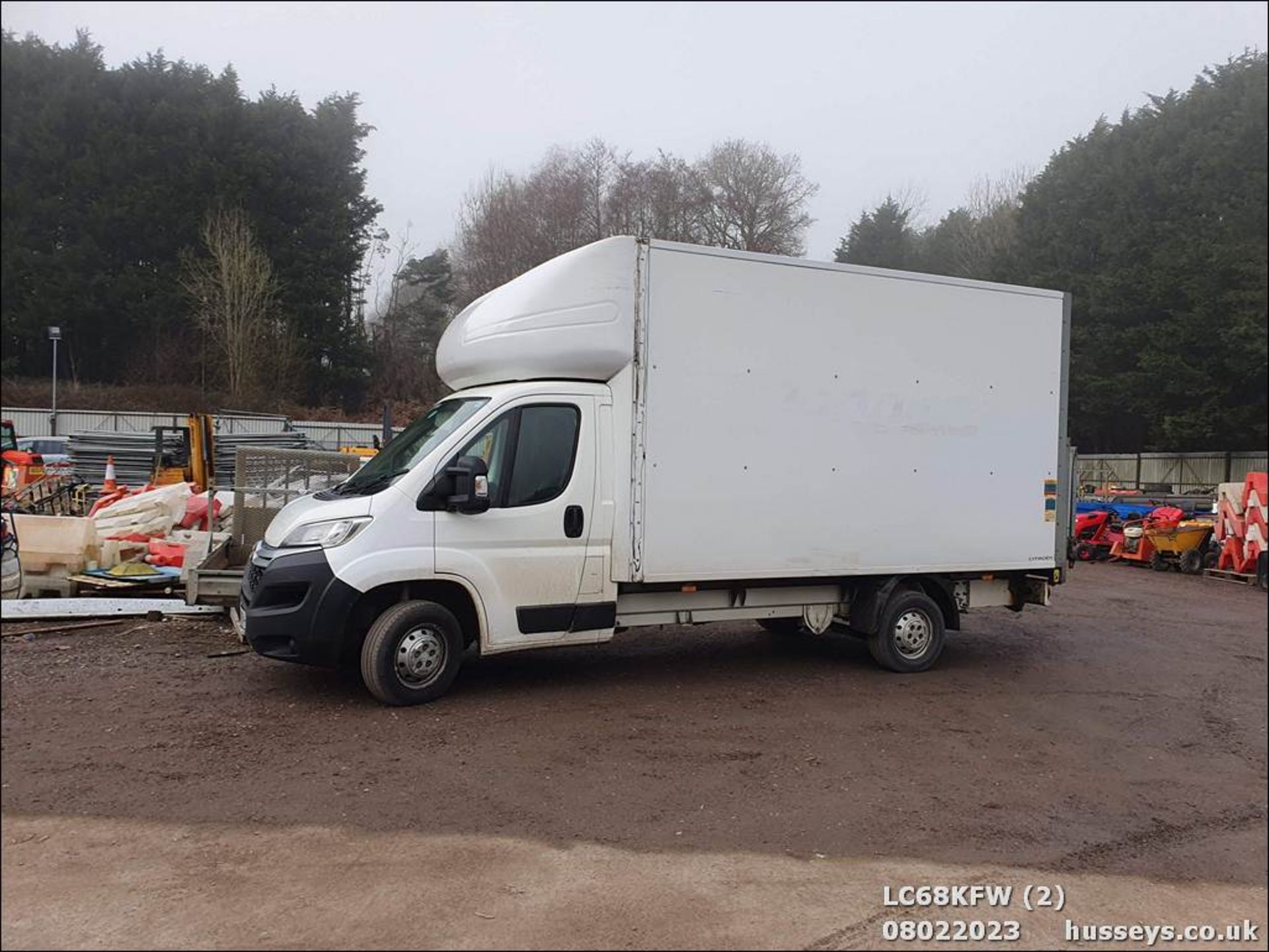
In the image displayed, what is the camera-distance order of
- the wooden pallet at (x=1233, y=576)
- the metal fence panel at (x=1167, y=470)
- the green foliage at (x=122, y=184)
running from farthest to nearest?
the wooden pallet at (x=1233, y=576)
the metal fence panel at (x=1167, y=470)
the green foliage at (x=122, y=184)

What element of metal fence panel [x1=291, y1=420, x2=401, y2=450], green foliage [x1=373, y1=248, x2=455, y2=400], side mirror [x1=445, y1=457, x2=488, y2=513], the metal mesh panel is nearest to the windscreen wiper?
side mirror [x1=445, y1=457, x2=488, y2=513]

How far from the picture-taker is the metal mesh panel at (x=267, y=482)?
9805 mm

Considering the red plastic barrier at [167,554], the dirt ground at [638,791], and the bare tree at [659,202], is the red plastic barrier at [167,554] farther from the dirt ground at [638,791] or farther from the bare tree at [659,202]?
the bare tree at [659,202]

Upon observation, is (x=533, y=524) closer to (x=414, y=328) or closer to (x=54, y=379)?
(x=54, y=379)

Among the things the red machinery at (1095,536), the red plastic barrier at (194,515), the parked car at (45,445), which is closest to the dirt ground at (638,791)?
the parked car at (45,445)

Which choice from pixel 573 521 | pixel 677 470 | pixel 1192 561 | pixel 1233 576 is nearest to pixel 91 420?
pixel 573 521

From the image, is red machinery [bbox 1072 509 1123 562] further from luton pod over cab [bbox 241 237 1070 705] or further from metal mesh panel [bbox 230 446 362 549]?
metal mesh panel [bbox 230 446 362 549]

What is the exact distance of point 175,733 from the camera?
5445 mm

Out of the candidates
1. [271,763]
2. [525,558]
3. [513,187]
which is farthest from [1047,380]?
[513,187]

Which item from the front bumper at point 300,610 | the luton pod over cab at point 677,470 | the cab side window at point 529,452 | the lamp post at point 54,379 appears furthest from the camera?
the cab side window at point 529,452

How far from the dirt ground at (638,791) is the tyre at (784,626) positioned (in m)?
1.10

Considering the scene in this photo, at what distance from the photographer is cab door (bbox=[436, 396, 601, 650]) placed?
6227 mm

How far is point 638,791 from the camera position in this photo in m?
4.76

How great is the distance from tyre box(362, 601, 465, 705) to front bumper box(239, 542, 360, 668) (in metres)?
0.25
